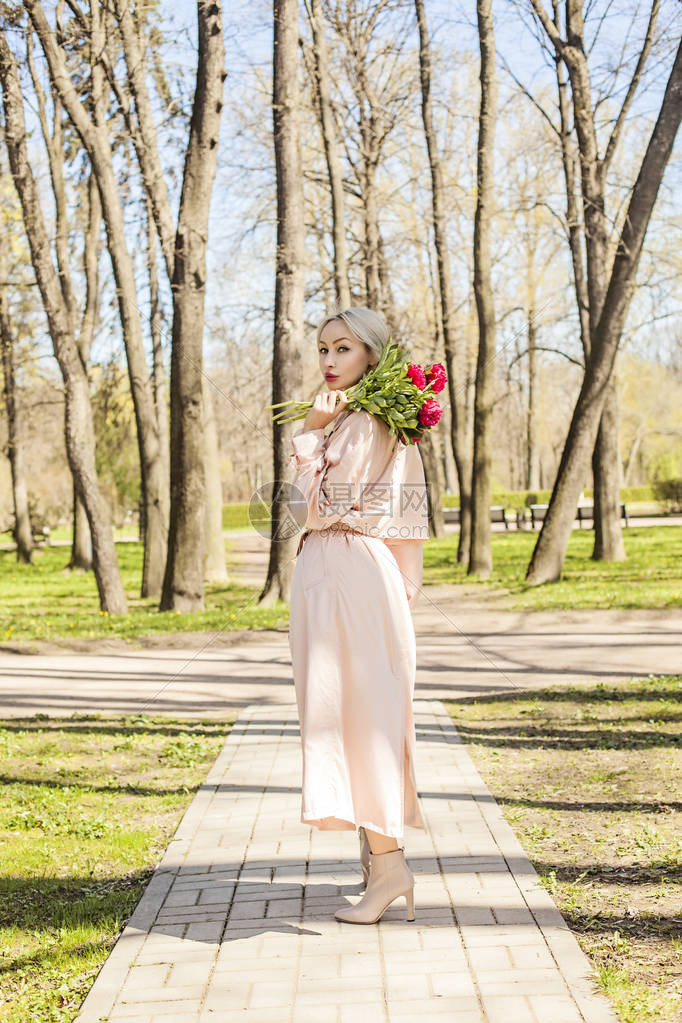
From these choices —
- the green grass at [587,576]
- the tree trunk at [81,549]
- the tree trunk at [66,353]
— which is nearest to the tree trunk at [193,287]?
the tree trunk at [66,353]

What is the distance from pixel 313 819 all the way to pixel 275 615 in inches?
402

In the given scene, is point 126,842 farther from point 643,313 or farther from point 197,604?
point 643,313

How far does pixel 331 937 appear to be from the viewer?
402cm

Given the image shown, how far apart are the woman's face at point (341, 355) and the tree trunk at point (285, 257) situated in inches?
410

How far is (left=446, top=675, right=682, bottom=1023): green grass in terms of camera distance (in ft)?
12.6

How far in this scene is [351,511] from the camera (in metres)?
4.14

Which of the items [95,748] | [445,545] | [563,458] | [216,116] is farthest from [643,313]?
[95,748]

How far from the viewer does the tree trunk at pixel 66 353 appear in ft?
47.7

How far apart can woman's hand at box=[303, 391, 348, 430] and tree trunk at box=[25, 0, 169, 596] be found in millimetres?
11827

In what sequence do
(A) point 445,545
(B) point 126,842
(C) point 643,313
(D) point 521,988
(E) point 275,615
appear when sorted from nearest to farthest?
(D) point 521,988 → (B) point 126,842 → (E) point 275,615 → (A) point 445,545 → (C) point 643,313

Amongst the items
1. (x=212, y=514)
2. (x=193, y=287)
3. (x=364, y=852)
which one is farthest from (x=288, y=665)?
(x=212, y=514)

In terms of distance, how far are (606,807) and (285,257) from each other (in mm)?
10382

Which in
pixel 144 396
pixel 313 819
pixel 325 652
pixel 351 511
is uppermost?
pixel 144 396

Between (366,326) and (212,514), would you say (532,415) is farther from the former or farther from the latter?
(366,326)
